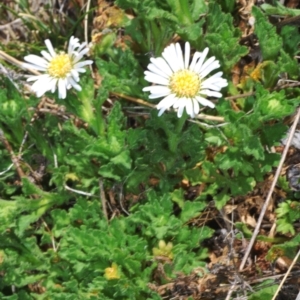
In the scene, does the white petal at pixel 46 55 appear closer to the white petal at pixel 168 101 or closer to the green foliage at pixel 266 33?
the white petal at pixel 168 101

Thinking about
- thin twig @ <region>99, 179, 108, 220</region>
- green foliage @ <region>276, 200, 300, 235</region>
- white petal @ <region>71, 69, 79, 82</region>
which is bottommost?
green foliage @ <region>276, 200, 300, 235</region>

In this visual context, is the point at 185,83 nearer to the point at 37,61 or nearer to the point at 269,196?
the point at 269,196

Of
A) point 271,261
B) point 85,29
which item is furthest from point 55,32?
point 271,261

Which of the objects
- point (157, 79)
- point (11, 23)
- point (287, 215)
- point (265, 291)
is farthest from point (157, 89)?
point (11, 23)

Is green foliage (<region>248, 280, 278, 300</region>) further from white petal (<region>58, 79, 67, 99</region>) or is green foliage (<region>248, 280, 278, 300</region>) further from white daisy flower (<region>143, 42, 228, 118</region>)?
white petal (<region>58, 79, 67, 99</region>)

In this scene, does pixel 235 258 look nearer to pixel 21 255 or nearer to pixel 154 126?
pixel 154 126

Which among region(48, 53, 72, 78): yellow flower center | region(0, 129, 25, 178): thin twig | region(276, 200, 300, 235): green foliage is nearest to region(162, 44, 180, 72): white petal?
region(48, 53, 72, 78): yellow flower center
